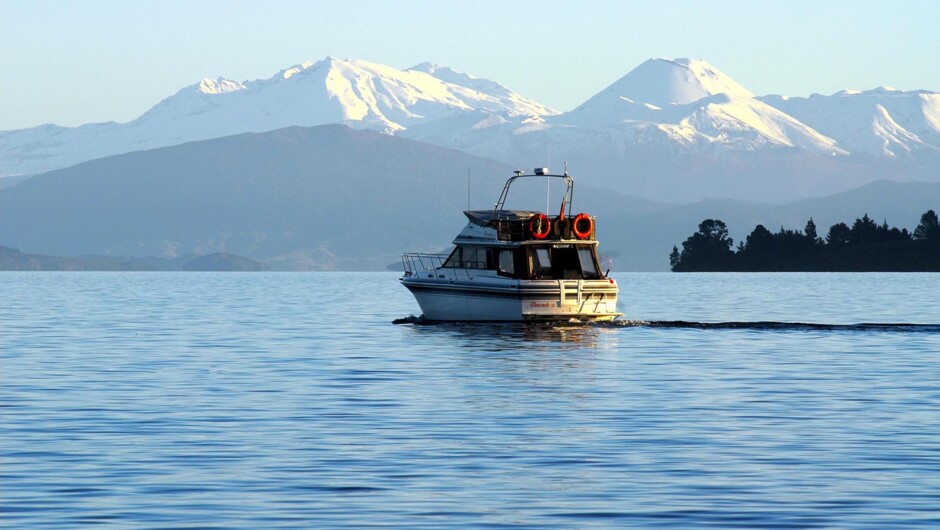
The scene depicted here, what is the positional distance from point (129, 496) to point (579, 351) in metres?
33.9

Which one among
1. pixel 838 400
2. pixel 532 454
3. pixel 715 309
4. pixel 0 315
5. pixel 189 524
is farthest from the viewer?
pixel 715 309

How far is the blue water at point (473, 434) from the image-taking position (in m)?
24.0

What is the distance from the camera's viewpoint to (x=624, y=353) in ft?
187

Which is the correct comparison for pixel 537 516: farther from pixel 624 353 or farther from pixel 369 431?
pixel 624 353

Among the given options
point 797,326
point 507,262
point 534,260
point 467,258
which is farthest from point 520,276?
point 797,326

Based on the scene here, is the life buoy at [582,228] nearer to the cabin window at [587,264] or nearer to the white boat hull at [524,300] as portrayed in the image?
the cabin window at [587,264]

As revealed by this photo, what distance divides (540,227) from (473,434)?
3942 centimetres

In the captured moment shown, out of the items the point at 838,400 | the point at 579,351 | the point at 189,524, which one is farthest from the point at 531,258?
the point at 189,524

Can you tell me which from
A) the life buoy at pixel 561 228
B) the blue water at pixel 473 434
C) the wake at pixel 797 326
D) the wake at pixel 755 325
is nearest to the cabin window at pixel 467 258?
the wake at pixel 755 325

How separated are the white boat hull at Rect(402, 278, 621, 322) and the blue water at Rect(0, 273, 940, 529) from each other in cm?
418

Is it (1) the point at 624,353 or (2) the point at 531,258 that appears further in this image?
(2) the point at 531,258

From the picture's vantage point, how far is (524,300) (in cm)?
6806

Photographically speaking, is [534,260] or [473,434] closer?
[473,434]

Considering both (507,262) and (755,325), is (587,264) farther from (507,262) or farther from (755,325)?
(755,325)
